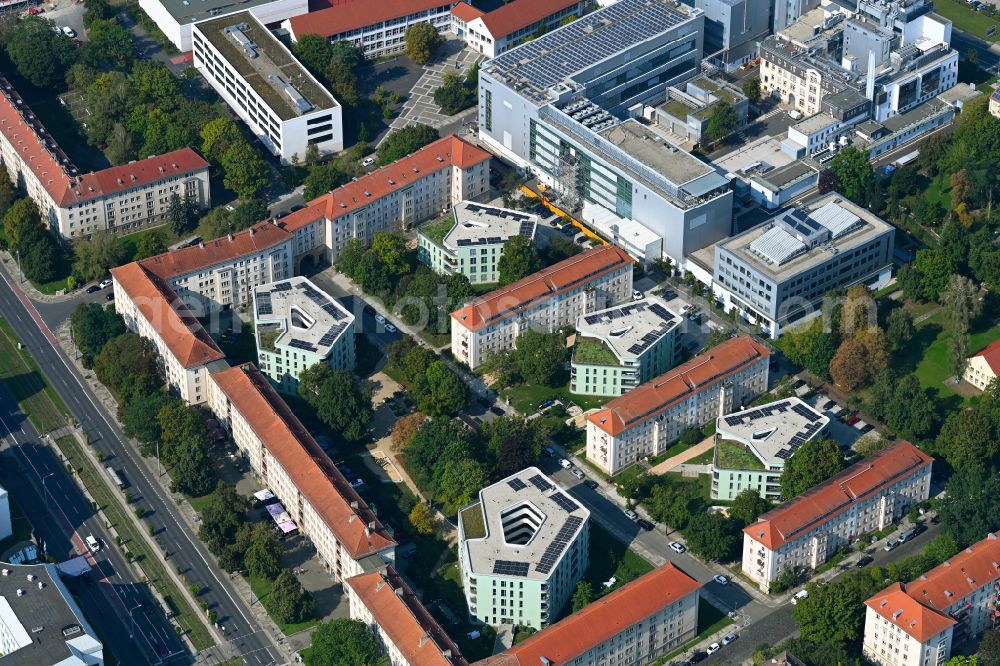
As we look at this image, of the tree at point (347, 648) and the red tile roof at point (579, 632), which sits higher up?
the red tile roof at point (579, 632)

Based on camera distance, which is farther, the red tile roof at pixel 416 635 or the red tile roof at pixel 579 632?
the red tile roof at pixel 416 635

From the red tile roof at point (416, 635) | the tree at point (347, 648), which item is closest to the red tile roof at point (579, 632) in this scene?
the red tile roof at point (416, 635)

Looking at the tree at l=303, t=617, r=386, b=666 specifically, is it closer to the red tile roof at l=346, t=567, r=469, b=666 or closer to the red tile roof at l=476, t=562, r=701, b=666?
the red tile roof at l=346, t=567, r=469, b=666

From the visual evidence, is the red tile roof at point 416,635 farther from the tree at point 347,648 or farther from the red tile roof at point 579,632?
the red tile roof at point 579,632

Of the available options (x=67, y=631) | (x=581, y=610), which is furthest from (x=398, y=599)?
(x=67, y=631)

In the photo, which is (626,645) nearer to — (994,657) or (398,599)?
(398,599)

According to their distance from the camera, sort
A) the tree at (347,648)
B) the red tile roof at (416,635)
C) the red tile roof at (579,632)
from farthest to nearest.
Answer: the tree at (347,648) → the red tile roof at (416,635) → the red tile roof at (579,632)

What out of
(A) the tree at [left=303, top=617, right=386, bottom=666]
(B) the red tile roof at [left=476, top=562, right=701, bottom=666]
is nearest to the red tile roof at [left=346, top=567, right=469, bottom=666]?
(A) the tree at [left=303, top=617, right=386, bottom=666]

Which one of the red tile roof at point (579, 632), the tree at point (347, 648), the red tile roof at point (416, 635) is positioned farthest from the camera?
the tree at point (347, 648)

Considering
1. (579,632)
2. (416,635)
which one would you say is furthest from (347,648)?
(579,632)

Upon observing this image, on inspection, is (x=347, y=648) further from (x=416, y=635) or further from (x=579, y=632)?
(x=579, y=632)
